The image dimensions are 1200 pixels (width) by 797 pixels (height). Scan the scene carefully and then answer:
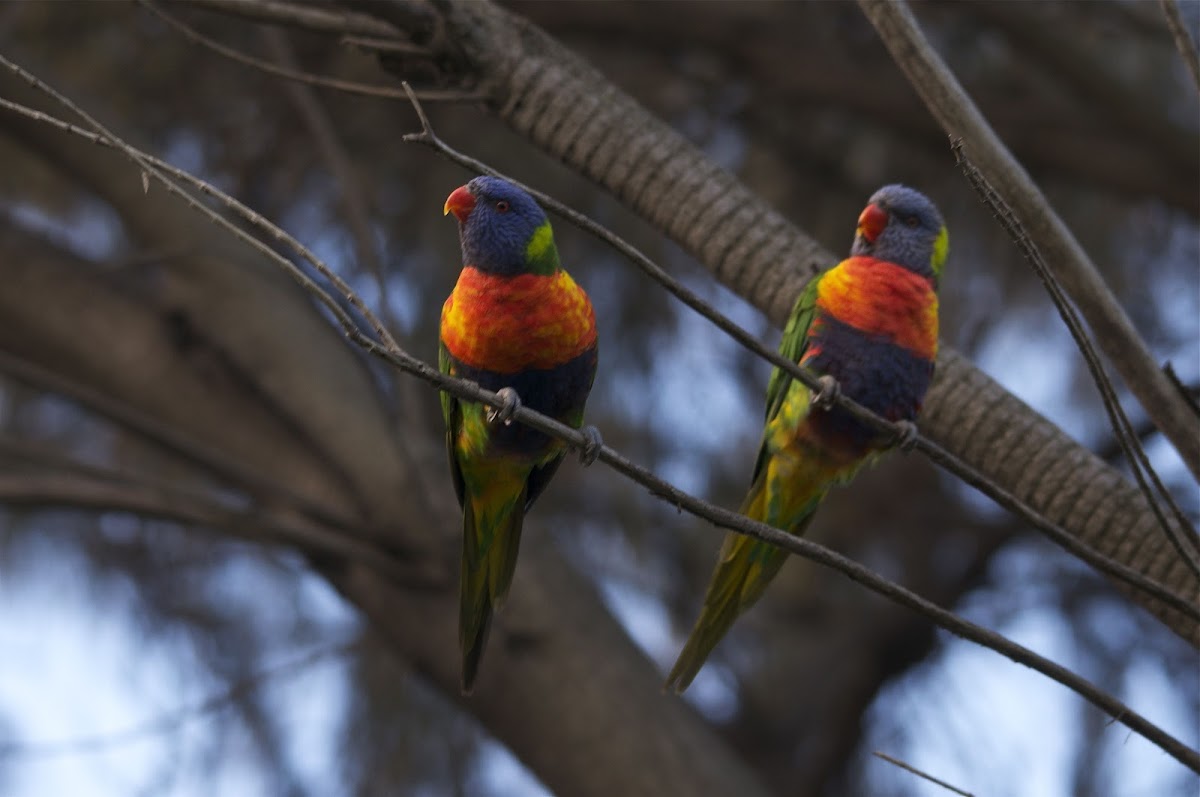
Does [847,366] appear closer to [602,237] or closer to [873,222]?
[873,222]

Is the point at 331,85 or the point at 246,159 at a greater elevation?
the point at 331,85

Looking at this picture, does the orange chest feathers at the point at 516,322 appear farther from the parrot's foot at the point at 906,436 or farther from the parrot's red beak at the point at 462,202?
the parrot's foot at the point at 906,436

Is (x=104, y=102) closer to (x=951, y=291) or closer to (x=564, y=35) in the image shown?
(x=564, y=35)

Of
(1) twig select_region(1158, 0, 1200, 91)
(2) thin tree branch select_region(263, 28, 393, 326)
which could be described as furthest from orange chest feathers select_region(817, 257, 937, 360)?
(2) thin tree branch select_region(263, 28, 393, 326)

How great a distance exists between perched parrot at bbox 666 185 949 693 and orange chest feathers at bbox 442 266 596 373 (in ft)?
1.45

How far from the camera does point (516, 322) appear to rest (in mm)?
1972

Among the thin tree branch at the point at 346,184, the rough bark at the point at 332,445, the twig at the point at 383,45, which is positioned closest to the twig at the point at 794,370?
the twig at the point at 383,45

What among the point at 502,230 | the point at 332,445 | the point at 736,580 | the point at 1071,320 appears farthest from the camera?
the point at 332,445

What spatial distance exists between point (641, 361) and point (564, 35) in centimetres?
113

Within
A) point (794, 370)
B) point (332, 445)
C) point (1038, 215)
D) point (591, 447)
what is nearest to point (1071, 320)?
point (794, 370)

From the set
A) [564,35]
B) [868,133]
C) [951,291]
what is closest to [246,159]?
[564,35]

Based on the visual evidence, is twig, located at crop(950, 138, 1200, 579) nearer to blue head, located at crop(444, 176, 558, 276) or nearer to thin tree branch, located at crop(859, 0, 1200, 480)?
thin tree branch, located at crop(859, 0, 1200, 480)

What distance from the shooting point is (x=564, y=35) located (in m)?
3.96

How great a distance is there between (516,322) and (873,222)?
0.74 metres
